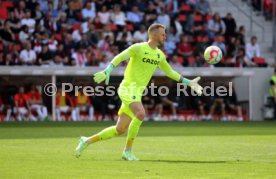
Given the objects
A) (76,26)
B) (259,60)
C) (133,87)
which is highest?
(133,87)

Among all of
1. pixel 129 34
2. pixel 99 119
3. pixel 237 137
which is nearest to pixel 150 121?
pixel 99 119

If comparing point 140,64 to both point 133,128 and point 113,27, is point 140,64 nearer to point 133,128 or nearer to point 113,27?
point 133,128

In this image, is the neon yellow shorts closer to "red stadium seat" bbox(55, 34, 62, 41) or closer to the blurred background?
the blurred background

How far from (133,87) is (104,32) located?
18.7 meters

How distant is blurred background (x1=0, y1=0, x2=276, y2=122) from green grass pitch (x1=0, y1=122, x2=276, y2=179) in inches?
283

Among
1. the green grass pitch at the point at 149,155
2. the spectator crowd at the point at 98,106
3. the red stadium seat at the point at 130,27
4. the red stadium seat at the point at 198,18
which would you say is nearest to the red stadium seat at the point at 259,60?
the spectator crowd at the point at 98,106

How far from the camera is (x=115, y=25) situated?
109ft

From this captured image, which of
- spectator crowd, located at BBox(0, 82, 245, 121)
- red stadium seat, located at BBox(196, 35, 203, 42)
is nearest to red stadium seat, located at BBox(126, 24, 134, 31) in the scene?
red stadium seat, located at BBox(196, 35, 203, 42)

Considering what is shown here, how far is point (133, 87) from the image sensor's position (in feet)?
46.5

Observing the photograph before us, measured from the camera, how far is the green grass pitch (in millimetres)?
11422

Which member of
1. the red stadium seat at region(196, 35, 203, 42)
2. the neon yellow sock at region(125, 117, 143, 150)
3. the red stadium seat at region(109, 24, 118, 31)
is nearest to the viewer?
the neon yellow sock at region(125, 117, 143, 150)

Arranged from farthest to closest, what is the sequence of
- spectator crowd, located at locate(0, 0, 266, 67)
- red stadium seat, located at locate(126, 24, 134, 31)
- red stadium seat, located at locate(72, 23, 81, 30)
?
red stadium seat, located at locate(126, 24, 134, 31)
red stadium seat, located at locate(72, 23, 81, 30)
spectator crowd, located at locate(0, 0, 266, 67)

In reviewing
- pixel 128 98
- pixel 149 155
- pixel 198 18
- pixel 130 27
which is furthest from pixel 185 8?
pixel 128 98

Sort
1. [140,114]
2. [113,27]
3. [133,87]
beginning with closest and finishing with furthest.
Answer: [140,114] < [133,87] < [113,27]
